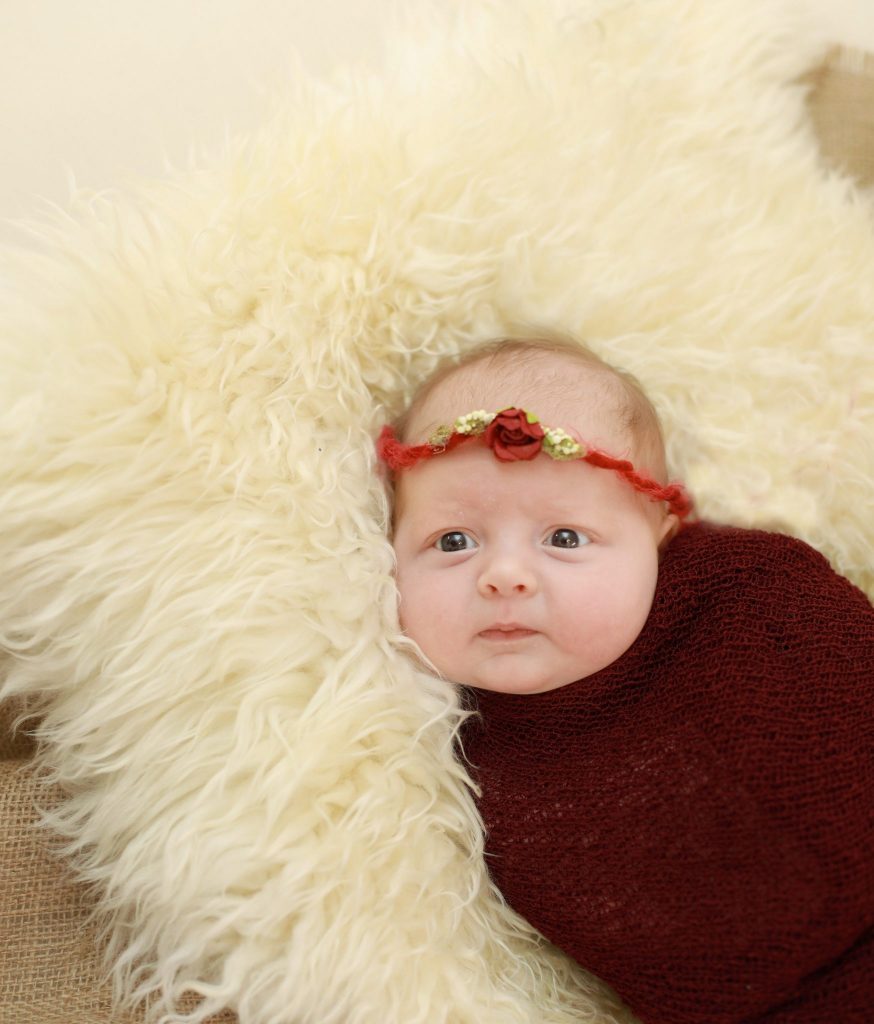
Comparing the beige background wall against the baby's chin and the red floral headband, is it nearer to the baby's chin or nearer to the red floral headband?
the red floral headband

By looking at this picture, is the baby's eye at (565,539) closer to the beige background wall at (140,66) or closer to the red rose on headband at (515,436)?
the red rose on headband at (515,436)

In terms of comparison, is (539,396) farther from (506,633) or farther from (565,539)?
(506,633)

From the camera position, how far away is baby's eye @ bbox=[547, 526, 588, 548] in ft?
3.50

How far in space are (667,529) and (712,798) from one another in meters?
0.33

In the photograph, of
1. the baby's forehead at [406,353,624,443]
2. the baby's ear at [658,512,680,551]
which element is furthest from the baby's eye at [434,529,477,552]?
the baby's ear at [658,512,680,551]

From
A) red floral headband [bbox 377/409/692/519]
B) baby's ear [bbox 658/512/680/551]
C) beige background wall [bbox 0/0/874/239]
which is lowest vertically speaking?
baby's ear [bbox 658/512/680/551]

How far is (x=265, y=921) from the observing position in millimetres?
911

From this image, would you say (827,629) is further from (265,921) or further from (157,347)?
(157,347)

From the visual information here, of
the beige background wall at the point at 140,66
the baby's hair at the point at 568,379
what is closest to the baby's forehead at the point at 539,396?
the baby's hair at the point at 568,379

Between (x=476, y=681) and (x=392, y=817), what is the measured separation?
17 centimetres

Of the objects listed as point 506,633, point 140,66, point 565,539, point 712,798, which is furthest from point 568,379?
point 140,66

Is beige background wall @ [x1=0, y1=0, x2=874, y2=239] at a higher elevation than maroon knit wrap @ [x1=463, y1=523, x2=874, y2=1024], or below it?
higher

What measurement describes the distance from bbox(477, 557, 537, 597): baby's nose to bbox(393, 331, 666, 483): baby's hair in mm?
197

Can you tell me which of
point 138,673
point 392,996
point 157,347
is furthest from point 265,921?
point 157,347
